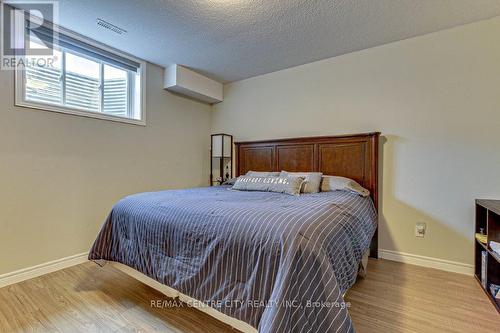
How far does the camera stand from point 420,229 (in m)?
2.50

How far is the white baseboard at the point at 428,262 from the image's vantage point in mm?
2303

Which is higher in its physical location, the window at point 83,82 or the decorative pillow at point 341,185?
the window at point 83,82

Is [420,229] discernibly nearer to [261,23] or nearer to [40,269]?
[261,23]

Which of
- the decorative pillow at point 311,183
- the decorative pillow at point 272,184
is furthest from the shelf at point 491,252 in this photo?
the decorative pillow at point 272,184

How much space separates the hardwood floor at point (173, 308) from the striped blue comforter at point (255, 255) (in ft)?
0.90

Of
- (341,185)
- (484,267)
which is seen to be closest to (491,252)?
(484,267)

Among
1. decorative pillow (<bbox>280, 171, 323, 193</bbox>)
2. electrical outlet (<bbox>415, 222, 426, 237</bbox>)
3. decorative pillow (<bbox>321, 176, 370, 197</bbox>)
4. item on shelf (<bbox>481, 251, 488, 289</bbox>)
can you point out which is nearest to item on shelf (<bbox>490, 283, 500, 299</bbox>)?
item on shelf (<bbox>481, 251, 488, 289</bbox>)

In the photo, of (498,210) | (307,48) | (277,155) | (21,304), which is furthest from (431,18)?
(21,304)

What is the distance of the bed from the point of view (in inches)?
42.6

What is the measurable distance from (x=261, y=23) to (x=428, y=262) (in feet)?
9.46

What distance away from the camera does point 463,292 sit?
1939mm

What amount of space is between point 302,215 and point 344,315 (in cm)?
50

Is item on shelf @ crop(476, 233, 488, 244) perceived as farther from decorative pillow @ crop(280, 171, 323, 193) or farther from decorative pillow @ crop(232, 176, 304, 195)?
decorative pillow @ crop(232, 176, 304, 195)
